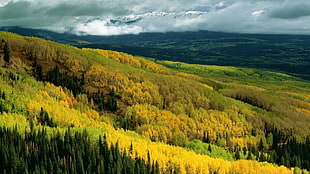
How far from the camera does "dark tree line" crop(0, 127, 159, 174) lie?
257 feet

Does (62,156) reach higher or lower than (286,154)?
higher

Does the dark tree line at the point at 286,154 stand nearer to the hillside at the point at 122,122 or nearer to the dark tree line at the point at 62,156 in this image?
the hillside at the point at 122,122

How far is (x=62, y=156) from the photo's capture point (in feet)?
296

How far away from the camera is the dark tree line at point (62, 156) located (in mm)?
78188

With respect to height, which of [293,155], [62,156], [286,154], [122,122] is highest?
[62,156]

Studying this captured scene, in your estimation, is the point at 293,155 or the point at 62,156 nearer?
the point at 62,156

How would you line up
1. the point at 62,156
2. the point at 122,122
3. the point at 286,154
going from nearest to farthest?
the point at 62,156
the point at 286,154
the point at 122,122

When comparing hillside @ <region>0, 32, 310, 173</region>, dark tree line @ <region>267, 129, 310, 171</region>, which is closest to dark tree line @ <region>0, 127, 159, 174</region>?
hillside @ <region>0, 32, 310, 173</region>

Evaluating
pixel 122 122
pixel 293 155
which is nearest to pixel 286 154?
pixel 293 155

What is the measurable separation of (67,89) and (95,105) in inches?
742

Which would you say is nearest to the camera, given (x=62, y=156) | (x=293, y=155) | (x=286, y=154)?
(x=62, y=156)

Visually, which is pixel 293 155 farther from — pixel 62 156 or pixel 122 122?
pixel 62 156

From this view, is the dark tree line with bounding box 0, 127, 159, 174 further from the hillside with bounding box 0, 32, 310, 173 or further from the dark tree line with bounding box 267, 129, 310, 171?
the dark tree line with bounding box 267, 129, 310, 171

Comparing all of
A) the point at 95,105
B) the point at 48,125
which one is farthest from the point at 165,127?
the point at 48,125
